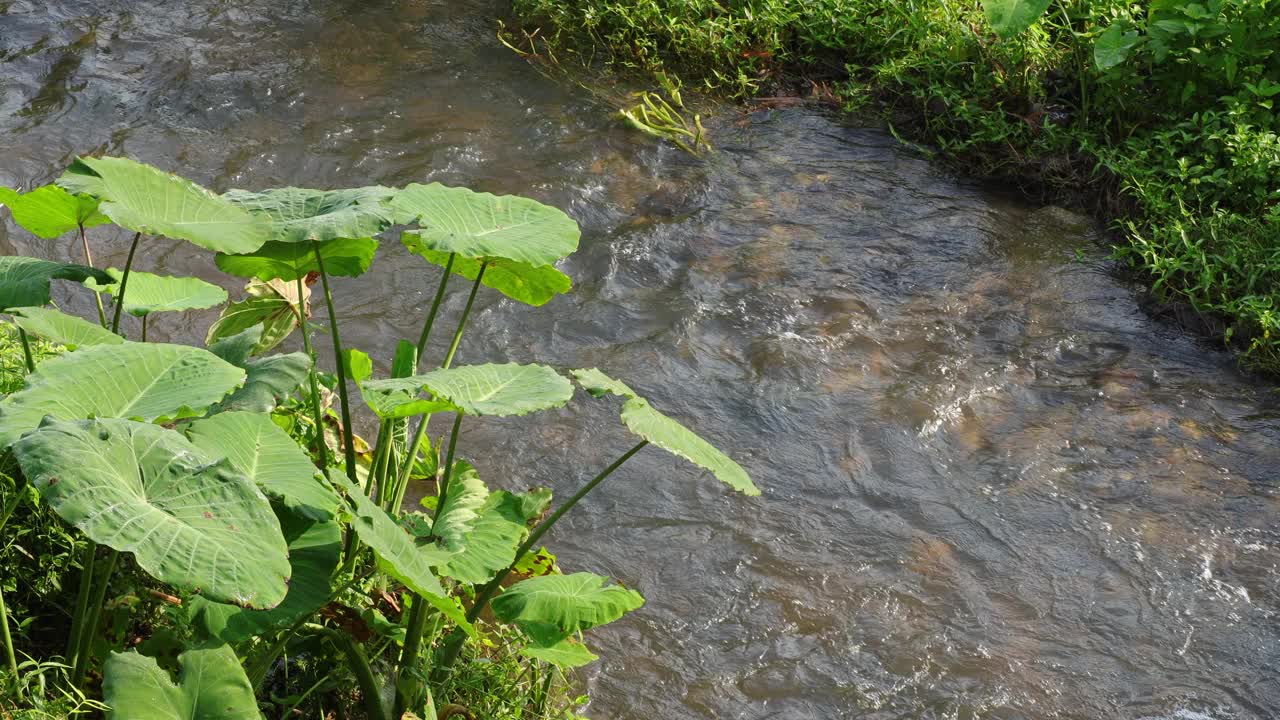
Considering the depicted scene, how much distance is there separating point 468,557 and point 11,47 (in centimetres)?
466

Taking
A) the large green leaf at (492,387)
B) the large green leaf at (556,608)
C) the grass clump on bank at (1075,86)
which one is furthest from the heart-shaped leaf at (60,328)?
the grass clump on bank at (1075,86)

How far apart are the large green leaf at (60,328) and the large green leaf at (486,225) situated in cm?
61

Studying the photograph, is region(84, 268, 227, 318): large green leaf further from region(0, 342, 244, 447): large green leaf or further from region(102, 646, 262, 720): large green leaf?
region(102, 646, 262, 720): large green leaf

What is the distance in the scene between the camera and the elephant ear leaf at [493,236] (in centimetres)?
224

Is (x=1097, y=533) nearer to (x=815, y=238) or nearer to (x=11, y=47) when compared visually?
(x=815, y=238)

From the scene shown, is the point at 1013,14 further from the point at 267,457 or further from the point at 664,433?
the point at 267,457

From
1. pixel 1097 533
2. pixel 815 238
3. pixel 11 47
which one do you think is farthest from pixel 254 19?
pixel 1097 533

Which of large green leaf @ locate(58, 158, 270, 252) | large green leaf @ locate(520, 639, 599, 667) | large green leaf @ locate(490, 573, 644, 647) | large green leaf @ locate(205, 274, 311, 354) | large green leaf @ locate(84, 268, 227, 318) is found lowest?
large green leaf @ locate(520, 639, 599, 667)

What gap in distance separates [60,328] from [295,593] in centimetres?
74

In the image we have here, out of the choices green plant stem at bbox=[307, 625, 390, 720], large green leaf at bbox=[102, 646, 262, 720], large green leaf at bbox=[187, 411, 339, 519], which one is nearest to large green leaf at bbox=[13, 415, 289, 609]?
large green leaf at bbox=[187, 411, 339, 519]

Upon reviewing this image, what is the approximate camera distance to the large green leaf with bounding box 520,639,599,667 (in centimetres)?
221

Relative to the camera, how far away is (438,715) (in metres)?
2.25

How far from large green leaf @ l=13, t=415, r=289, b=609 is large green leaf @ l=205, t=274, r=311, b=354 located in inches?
41.1

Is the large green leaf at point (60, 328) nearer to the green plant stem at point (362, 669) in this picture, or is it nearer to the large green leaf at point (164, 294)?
the large green leaf at point (164, 294)
